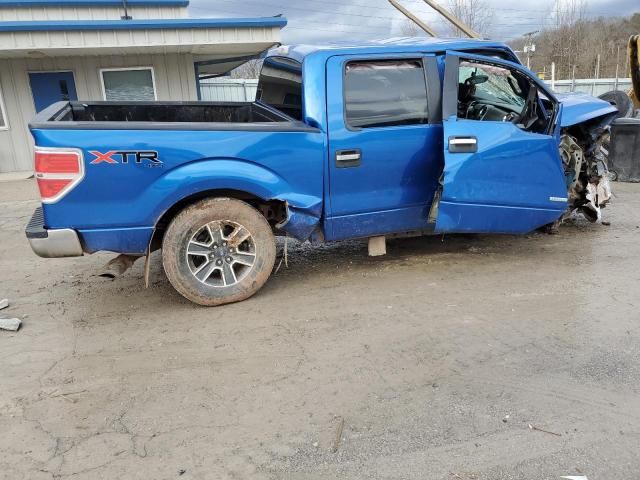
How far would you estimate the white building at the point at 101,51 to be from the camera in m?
10.5

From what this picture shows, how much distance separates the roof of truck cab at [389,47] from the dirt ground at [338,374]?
2047mm

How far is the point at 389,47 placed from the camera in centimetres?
471

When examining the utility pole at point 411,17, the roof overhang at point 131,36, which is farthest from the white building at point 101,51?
the utility pole at point 411,17

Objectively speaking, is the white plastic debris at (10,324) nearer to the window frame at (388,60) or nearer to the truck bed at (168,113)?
the truck bed at (168,113)

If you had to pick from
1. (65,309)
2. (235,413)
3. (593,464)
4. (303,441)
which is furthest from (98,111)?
(593,464)

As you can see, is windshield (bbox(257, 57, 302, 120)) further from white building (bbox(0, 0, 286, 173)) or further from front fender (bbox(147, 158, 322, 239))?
white building (bbox(0, 0, 286, 173))

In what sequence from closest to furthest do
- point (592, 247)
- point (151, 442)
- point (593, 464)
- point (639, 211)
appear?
1. point (593, 464)
2. point (151, 442)
3. point (592, 247)
4. point (639, 211)

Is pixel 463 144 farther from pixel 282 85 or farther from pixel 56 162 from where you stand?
pixel 56 162

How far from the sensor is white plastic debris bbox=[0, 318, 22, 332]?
4.09 meters

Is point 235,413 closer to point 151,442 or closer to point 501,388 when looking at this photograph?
point 151,442

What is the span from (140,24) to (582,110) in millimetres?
8670

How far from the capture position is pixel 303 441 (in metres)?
2.77

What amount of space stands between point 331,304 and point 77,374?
6.52 feet

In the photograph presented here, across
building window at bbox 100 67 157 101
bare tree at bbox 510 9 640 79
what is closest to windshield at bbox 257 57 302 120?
building window at bbox 100 67 157 101
